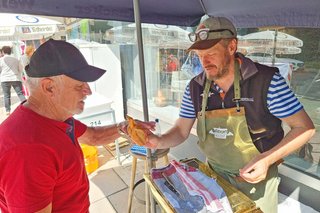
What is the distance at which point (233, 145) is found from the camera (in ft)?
4.73

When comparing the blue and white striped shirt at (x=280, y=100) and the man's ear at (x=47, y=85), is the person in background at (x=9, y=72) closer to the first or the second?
the man's ear at (x=47, y=85)

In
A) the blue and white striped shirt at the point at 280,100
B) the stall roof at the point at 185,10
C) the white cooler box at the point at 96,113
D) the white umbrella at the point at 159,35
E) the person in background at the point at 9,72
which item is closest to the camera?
the blue and white striped shirt at the point at 280,100

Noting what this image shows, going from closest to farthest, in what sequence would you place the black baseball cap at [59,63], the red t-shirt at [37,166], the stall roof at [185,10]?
1. the red t-shirt at [37,166]
2. the black baseball cap at [59,63]
3. the stall roof at [185,10]

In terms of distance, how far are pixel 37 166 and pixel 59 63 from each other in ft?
1.57

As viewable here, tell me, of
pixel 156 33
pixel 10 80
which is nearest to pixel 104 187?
pixel 156 33

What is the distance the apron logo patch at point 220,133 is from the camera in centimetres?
145

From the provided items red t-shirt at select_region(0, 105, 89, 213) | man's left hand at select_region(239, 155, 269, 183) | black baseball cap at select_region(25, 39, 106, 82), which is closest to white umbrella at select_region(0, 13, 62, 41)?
black baseball cap at select_region(25, 39, 106, 82)

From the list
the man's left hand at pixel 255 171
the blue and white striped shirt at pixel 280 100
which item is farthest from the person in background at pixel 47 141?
the blue and white striped shirt at pixel 280 100

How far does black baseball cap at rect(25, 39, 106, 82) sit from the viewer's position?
1.14 meters

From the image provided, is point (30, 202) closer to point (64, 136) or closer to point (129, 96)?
point (64, 136)

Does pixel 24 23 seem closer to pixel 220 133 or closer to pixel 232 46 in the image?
pixel 232 46

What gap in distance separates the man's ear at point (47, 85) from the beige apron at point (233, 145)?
0.85 m

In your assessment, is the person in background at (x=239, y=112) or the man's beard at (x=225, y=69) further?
the man's beard at (x=225, y=69)

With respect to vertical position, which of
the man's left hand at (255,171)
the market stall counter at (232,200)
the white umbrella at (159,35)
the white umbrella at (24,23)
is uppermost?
the white umbrella at (24,23)
